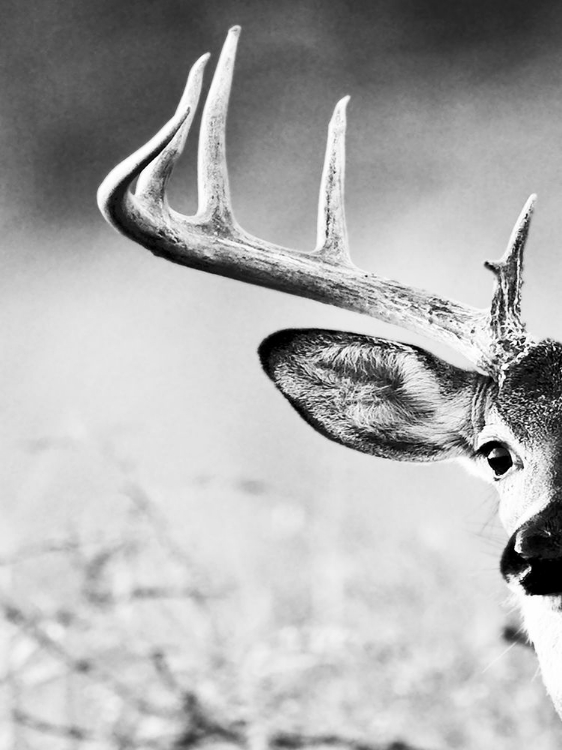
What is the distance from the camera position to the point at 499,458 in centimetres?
251

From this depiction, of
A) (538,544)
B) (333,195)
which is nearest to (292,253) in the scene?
(333,195)

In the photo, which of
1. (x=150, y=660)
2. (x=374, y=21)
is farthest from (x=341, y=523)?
(x=374, y=21)

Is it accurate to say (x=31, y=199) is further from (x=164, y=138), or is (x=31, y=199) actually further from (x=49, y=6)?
(x=164, y=138)

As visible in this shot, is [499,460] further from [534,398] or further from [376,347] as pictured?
[376,347]

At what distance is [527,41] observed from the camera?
5703 millimetres

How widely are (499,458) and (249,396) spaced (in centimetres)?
396

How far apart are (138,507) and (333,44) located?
11.9ft

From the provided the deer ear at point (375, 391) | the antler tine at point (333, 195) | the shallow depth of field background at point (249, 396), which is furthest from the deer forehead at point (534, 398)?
the antler tine at point (333, 195)

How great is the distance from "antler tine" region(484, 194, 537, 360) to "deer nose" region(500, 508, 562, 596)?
2.27 ft

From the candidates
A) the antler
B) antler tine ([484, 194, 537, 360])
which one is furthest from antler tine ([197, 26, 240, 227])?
antler tine ([484, 194, 537, 360])

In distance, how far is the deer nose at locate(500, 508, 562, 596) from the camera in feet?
6.18

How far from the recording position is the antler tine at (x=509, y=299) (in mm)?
2551

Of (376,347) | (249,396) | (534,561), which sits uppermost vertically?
(376,347)

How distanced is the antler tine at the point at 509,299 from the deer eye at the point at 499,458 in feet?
0.79
